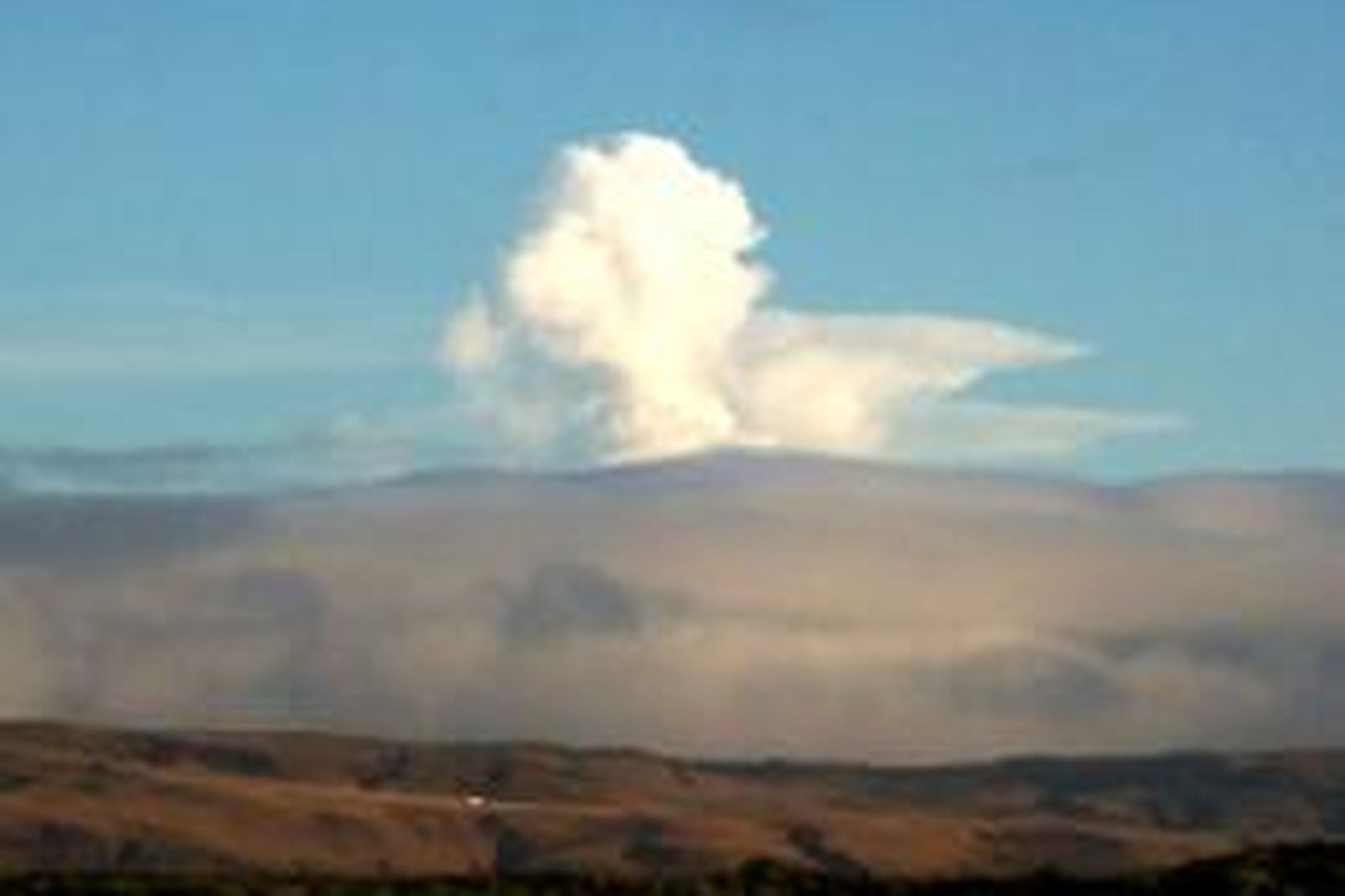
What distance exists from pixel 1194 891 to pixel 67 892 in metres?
30.8

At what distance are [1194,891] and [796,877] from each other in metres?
12.3

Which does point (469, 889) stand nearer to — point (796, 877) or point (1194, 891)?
point (796, 877)

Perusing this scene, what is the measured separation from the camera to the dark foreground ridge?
89.5 meters

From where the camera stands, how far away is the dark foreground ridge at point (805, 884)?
8950 centimetres

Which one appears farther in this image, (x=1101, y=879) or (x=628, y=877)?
(x=628, y=877)

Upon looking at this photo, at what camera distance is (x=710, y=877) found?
96.9 metres

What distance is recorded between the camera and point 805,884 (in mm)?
94750

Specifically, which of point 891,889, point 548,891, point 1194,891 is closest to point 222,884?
point 548,891

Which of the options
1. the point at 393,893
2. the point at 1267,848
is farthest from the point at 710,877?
the point at 1267,848

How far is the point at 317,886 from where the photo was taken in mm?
98688

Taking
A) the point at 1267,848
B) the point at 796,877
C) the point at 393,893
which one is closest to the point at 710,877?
the point at 796,877

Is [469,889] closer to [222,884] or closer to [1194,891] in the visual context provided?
[222,884]

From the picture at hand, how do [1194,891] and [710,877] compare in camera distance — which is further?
[710,877]

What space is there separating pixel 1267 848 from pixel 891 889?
11.1 metres
